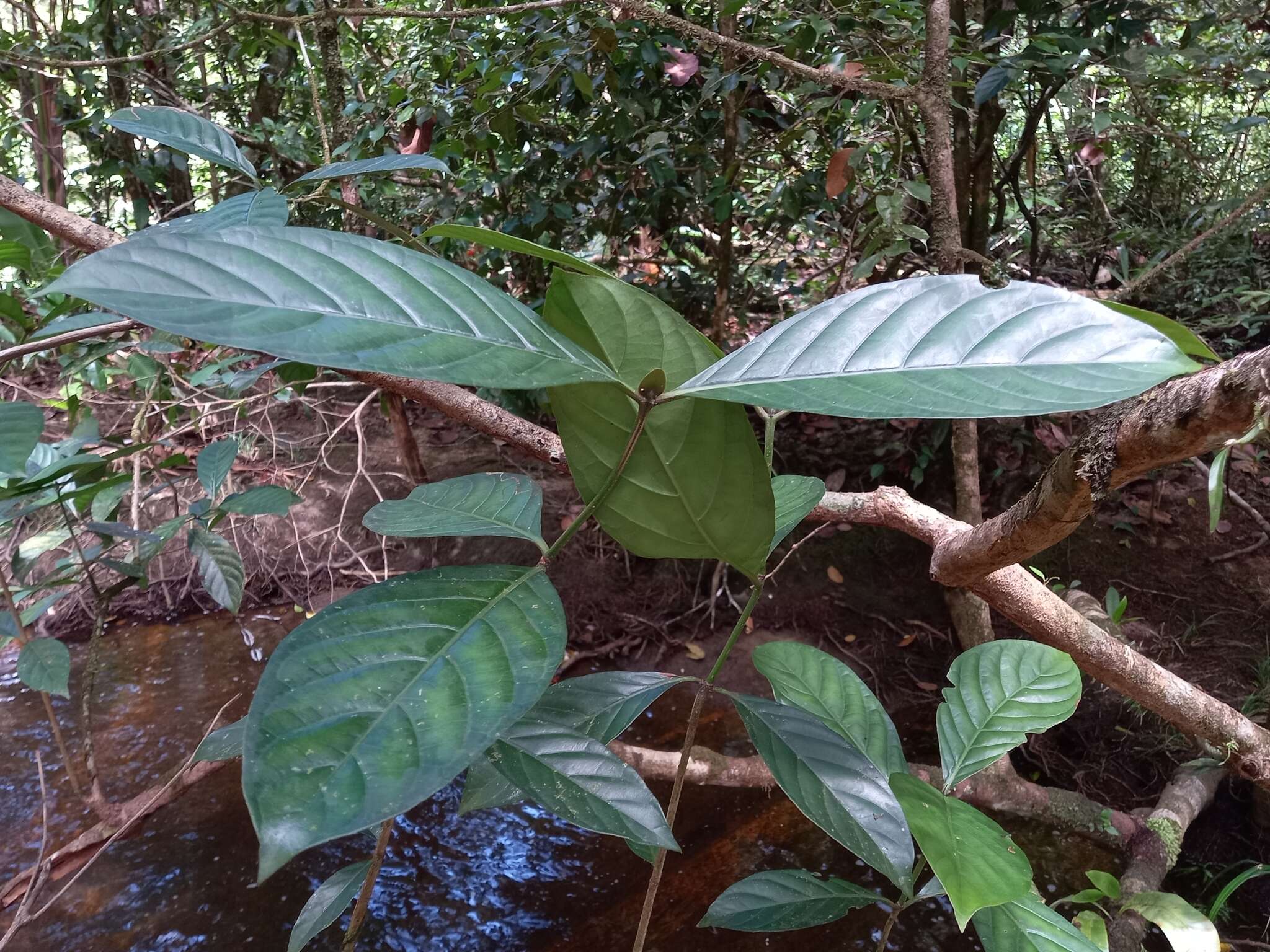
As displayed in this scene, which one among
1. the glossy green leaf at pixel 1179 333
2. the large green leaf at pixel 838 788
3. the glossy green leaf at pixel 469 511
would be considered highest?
the glossy green leaf at pixel 1179 333

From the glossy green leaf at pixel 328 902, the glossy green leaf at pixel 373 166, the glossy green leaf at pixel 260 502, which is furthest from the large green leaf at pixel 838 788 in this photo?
the glossy green leaf at pixel 260 502

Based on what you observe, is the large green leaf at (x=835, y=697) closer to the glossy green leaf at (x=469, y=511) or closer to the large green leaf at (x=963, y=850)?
the large green leaf at (x=963, y=850)

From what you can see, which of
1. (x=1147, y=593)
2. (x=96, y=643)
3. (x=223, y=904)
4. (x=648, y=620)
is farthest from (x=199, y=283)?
(x=1147, y=593)

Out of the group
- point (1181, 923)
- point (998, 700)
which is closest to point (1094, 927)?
point (1181, 923)

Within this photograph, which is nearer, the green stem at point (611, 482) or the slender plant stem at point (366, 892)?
the green stem at point (611, 482)

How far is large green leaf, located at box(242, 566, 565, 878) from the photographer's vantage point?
234mm

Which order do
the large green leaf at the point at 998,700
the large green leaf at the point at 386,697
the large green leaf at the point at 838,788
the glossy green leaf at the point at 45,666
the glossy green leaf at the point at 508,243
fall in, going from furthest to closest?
1. the glossy green leaf at the point at 45,666
2. the large green leaf at the point at 998,700
3. the large green leaf at the point at 838,788
4. the glossy green leaf at the point at 508,243
5. the large green leaf at the point at 386,697

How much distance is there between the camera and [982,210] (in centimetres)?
190

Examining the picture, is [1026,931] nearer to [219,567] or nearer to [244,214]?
[244,214]

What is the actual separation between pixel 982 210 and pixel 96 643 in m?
2.12

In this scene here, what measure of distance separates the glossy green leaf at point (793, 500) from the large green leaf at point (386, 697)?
23 centimetres

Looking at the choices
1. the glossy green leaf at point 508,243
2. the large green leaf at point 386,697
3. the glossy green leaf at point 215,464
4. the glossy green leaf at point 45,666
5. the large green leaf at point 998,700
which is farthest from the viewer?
the glossy green leaf at point 215,464

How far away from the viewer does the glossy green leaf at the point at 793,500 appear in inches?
20.4

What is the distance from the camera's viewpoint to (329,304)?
0.91ft
